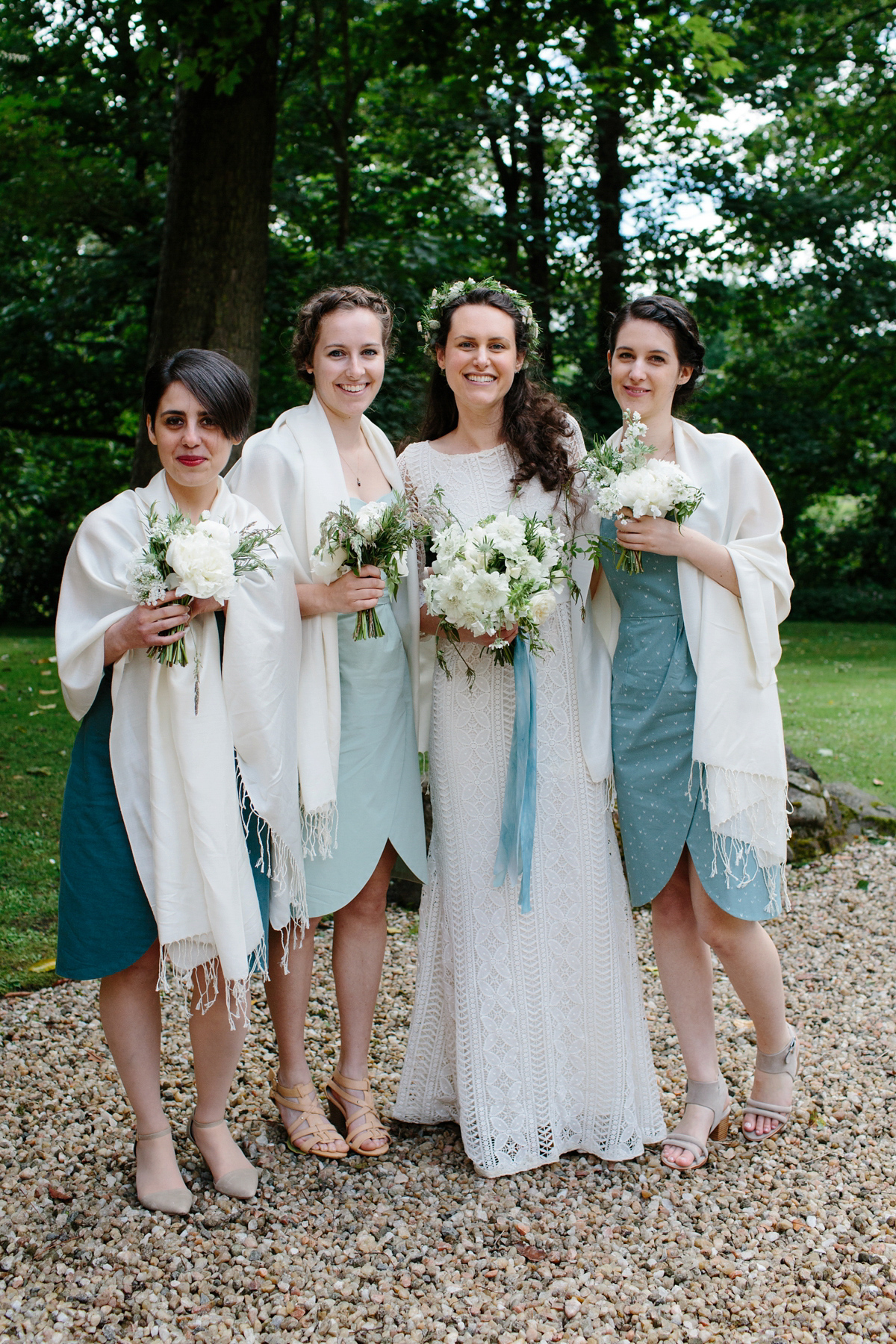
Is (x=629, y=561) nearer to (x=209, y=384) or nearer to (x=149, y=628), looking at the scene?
(x=209, y=384)

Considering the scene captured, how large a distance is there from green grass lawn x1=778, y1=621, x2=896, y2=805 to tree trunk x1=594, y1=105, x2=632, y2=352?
17.1 feet

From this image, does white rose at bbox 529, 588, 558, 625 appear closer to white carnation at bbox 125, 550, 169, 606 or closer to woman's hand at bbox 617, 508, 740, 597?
woman's hand at bbox 617, 508, 740, 597

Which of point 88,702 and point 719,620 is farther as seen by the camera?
point 719,620

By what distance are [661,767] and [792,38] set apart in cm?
1307

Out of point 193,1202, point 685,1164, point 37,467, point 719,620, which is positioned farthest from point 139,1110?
point 37,467

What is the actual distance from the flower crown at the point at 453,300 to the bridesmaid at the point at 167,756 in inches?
29.4

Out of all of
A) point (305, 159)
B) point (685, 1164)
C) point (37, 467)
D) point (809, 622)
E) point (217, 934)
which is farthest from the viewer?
point (809, 622)

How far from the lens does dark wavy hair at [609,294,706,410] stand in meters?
3.17

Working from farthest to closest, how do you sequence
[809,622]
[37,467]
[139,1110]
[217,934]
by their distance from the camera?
1. [809,622]
2. [37,467]
3. [139,1110]
4. [217,934]

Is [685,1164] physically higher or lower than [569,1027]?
lower

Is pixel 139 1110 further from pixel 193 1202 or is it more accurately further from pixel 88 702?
pixel 88 702

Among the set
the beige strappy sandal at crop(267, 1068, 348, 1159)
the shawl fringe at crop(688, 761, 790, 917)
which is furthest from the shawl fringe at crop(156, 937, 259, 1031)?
the shawl fringe at crop(688, 761, 790, 917)

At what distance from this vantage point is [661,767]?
322cm

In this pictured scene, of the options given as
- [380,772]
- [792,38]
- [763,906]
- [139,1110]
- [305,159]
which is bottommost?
[139,1110]
